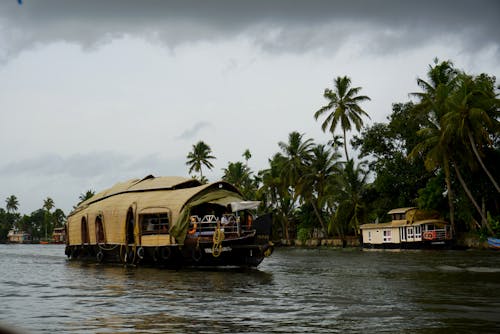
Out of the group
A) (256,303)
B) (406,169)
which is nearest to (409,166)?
(406,169)

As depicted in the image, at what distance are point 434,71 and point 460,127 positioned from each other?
26.9ft

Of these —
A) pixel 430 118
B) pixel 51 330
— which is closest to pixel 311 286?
pixel 51 330

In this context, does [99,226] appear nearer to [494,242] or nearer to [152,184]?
[152,184]

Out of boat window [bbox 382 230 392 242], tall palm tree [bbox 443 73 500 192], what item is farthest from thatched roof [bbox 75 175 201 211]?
boat window [bbox 382 230 392 242]

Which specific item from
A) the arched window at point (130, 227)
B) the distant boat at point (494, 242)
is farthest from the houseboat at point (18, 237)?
the distant boat at point (494, 242)

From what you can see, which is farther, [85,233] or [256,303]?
[85,233]

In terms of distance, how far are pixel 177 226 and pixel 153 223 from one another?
10.1ft

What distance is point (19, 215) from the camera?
486ft

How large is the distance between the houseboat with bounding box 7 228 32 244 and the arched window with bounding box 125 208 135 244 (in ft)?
356

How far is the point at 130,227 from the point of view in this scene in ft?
84.3

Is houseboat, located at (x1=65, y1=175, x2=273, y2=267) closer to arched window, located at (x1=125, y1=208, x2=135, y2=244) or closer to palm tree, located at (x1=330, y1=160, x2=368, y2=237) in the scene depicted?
arched window, located at (x1=125, y1=208, x2=135, y2=244)

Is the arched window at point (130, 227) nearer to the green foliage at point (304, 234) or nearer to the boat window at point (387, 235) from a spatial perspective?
the boat window at point (387, 235)

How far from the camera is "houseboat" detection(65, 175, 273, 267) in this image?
22000 mm

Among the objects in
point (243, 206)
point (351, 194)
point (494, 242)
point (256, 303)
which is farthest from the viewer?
point (351, 194)
